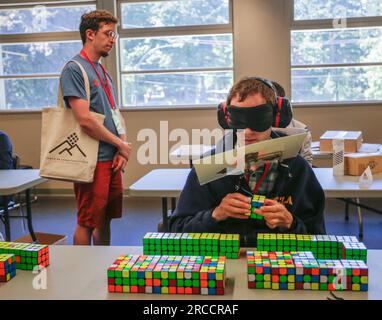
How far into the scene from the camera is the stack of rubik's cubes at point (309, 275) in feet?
3.71

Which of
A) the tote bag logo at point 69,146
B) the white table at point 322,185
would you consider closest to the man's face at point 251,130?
Result: the white table at point 322,185

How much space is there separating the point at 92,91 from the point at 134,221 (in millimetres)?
2268

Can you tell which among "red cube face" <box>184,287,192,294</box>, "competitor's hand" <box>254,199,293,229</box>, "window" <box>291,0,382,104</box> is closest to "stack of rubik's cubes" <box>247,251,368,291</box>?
"red cube face" <box>184,287,192,294</box>

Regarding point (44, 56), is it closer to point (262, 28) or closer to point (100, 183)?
point (262, 28)

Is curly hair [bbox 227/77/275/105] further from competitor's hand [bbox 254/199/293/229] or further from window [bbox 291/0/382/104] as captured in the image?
window [bbox 291/0/382/104]

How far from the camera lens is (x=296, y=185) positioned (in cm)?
163

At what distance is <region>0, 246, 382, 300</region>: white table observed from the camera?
3.70ft

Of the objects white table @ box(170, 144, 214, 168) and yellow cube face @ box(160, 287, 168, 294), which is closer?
yellow cube face @ box(160, 287, 168, 294)

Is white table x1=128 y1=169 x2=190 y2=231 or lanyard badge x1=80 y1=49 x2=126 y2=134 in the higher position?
lanyard badge x1=80 y1=49 x2=126 y2=134

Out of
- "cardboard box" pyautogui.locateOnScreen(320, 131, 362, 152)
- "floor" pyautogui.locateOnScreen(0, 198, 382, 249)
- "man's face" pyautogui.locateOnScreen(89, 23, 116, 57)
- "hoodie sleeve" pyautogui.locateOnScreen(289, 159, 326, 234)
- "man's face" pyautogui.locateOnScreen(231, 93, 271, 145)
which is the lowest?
"floor" pyautogui.locateOnScreen(0, 198, 382, 249)

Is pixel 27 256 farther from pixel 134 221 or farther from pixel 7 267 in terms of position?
pixel 134 221

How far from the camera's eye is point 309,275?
1135 millimetres

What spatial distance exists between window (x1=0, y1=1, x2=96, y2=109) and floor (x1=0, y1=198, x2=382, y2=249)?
53.4 inches

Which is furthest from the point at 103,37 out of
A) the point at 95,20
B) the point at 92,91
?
the point at 92,91
